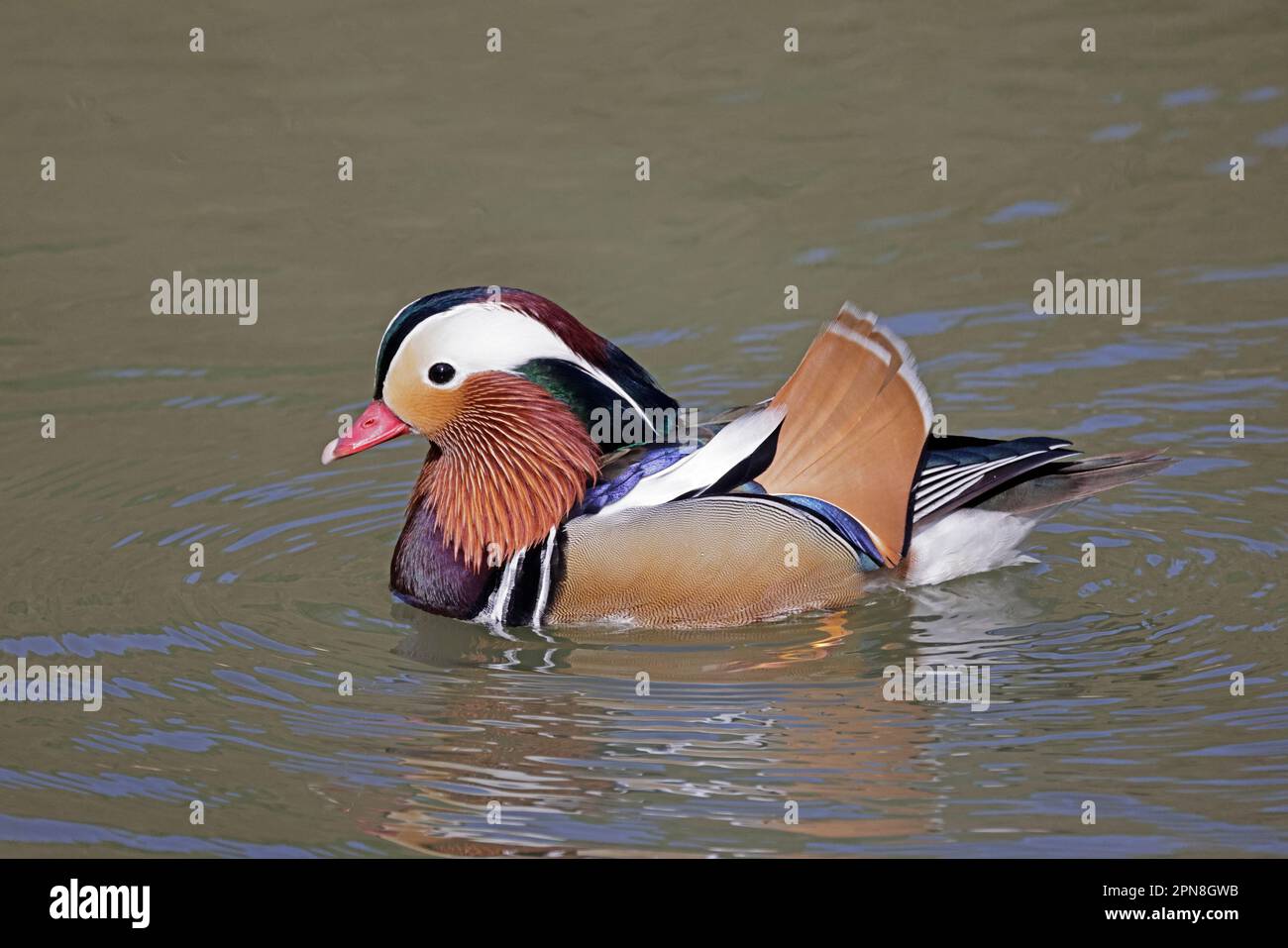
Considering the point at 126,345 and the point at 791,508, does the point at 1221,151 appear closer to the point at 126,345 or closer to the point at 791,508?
the point at 791,508

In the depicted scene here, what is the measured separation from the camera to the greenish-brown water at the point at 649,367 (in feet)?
19.8

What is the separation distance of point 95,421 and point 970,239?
15.1 ft

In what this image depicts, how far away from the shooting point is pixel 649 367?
380 inches

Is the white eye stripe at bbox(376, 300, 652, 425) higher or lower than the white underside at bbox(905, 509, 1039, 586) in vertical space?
higher

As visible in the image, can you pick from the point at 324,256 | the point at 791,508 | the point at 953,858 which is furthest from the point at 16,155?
the point at 953,858

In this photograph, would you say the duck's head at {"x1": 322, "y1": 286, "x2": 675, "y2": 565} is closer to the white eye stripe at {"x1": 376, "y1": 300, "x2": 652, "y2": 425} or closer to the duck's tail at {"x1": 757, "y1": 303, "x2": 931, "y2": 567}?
the white eye stripe at {"x1": 376, "y1": 300, "x2": 652, "y2": 425}

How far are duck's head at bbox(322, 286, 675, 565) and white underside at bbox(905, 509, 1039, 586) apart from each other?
1.13m

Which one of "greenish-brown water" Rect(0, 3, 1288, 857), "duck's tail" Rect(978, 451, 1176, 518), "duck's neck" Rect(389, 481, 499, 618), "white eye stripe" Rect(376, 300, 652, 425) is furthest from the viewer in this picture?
"duck's tail" Rect(978, 451, 1176, 518)

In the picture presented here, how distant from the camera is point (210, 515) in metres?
8.33

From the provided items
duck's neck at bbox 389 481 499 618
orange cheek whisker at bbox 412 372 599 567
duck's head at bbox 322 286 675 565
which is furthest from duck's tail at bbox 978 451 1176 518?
duck's neck at bbox 389 481 499 618

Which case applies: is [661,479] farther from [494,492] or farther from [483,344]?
[483,344]

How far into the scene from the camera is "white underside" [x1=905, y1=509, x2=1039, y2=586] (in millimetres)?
7371

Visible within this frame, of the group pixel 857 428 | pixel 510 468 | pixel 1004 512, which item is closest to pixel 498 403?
pixel 510 468

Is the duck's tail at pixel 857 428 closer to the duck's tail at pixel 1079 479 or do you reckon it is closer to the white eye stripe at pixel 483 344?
the duck's tail at pixel 1079 479
